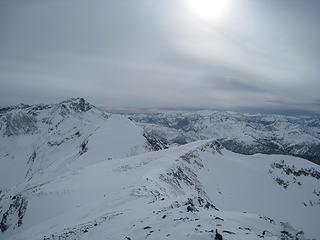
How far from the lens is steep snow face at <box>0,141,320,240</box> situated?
71.1ft

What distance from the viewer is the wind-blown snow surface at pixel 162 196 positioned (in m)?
21.9

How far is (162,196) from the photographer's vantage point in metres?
37.8

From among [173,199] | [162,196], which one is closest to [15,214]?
[162,196]

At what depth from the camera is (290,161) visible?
109688 mm

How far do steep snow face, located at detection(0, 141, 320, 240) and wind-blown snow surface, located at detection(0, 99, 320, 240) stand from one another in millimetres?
129

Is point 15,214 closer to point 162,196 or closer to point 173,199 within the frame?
point 162,196

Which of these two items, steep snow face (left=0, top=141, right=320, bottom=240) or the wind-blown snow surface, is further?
the wind-blown snow surface

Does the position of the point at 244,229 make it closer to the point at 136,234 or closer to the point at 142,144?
the point at 136,234

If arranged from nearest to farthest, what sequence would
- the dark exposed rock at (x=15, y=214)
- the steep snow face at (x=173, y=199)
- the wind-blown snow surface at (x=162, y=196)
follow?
1. the steep snow face at (x=173, y=199)
2. the wind-blown snow surface at (x=162, y=196)
3. the dark exposed rock at (x=15, y=214)

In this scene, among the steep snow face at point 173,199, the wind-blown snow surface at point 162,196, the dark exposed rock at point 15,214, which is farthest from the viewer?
the dark exposed rock at point 15,214

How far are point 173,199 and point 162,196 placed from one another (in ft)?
24.8

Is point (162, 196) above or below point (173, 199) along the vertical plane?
below

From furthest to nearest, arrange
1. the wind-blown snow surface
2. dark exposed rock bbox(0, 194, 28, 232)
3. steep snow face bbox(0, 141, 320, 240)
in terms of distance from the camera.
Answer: dark exposed rock bbox(0, 194, 28, 232) → the wind-blown snow surface → steep snow face bbox(0, 141, 320, 240)

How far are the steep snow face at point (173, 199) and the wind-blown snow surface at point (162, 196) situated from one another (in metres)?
0.13
